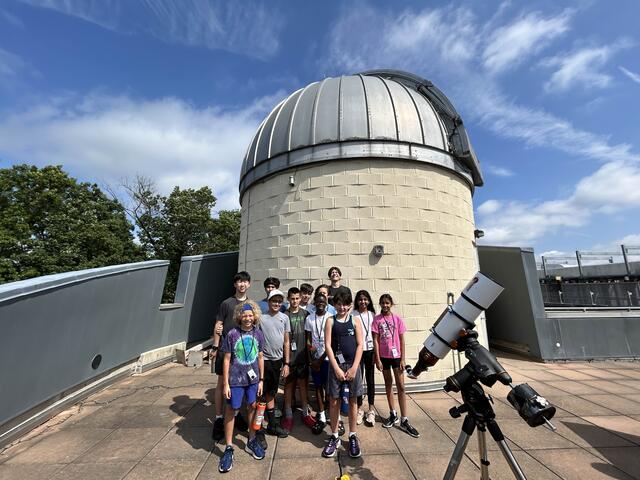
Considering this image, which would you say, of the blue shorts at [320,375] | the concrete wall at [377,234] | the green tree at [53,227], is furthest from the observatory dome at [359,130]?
the green tree at [53,227]

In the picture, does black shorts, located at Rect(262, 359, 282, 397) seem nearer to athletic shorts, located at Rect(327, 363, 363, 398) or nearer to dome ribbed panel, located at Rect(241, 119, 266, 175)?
athletic shorts, located at Rect(327, 363, 363, 398)

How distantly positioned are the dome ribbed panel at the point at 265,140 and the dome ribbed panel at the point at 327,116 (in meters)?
1.31

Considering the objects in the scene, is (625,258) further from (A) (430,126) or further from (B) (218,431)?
(B) (218,431)

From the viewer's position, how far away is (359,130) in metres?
6.02

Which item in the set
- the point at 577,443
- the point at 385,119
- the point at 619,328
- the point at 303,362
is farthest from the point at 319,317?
the point at 619,328

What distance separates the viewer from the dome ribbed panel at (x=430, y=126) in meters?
6.29

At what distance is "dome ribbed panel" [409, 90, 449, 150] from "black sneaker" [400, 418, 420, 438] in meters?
5.12

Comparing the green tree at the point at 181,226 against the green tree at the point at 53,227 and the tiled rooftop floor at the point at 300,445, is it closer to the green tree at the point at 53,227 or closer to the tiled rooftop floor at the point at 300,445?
the green tree at the point at 53,227

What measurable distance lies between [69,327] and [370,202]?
5.37 meters

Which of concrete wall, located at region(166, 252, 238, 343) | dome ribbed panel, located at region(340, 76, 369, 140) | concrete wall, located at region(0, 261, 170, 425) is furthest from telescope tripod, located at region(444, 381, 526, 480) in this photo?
concrete wall, located at region(166, 252, 238, 343)

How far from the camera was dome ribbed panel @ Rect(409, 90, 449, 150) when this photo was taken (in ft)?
20.6

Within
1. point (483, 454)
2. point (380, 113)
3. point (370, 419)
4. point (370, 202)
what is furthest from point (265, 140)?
point (483, 454)

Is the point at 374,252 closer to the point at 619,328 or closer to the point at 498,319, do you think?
the point at 498,319

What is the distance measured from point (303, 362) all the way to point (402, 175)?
4.00m
